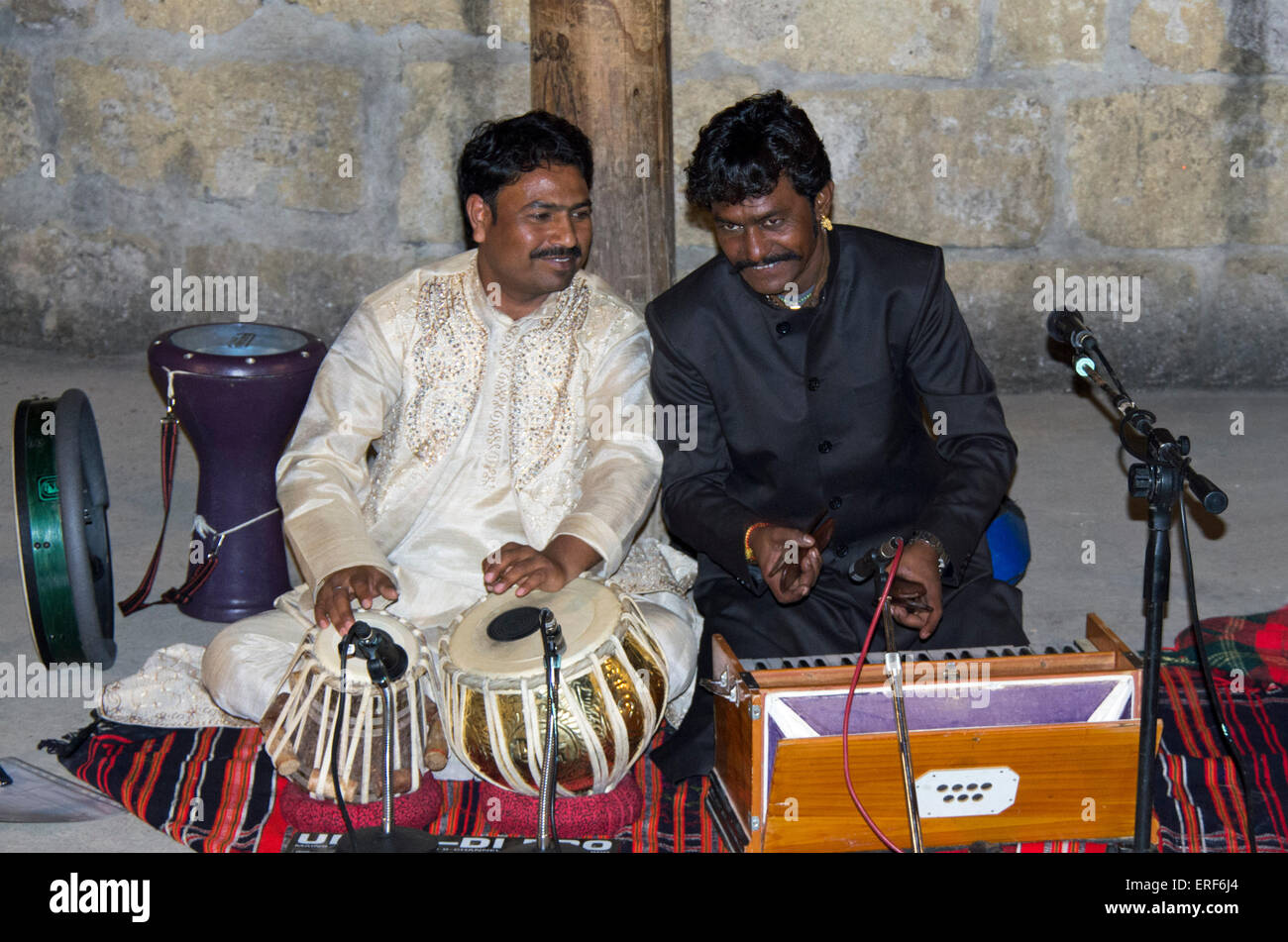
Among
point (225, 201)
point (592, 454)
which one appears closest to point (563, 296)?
point (592, 454)

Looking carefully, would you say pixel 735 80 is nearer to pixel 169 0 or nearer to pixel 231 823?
pixel 169 0

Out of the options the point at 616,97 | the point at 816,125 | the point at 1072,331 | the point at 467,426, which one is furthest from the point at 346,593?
the point at 816,125

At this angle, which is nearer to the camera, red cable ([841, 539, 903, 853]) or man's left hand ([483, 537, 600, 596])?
red cable ([841, 539, 903, 853])

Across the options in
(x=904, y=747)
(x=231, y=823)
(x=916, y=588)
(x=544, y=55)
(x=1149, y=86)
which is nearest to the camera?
(x=904, y=747)

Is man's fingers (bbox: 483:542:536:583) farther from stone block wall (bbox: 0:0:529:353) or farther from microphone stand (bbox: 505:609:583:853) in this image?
stone block wall (bbox: 0:0:529:353)

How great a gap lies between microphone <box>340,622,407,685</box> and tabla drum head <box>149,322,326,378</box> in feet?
4.72

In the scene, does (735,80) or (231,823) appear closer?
(231,823)

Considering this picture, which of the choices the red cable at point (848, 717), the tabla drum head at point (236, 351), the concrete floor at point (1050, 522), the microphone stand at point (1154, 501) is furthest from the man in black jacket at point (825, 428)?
the tabla drum head at point (236, 351)

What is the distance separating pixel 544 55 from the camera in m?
4.17

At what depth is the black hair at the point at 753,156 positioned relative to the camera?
11.3 ft

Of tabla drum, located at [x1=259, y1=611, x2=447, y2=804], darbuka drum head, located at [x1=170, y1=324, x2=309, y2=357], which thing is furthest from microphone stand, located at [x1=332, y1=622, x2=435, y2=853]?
darbuka drum head, located at [x1=170, y1=324, x2=309, y2=357]

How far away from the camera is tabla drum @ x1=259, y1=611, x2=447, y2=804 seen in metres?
3.35

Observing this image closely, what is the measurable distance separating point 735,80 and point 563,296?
2668 millimetres

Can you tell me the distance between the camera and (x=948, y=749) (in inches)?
122
